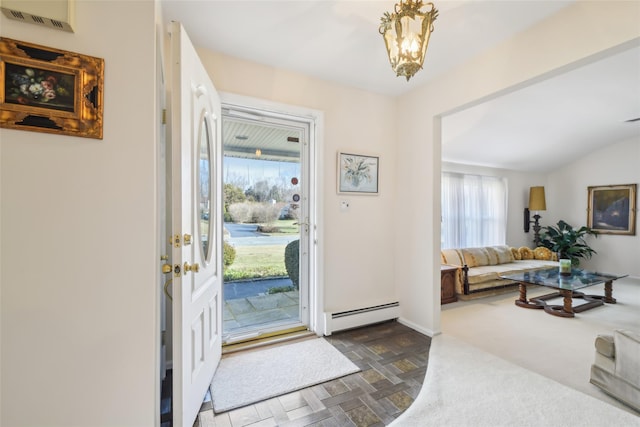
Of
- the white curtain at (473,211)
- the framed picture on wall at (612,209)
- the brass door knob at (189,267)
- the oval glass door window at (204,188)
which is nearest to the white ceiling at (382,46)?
the oval glass door window at (204,188)

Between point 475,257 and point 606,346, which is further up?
point 475,257

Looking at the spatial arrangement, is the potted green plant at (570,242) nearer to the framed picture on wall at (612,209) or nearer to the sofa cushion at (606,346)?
the framed picture on wall at (612,209)

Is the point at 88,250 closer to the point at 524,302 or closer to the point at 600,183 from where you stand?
the point at 524,302

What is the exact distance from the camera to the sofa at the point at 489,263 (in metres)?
4.04

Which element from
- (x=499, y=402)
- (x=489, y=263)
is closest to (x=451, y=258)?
(x=489, y=263)

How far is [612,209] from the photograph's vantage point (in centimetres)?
564

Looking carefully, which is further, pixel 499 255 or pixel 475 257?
pixel 499 255

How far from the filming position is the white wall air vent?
38.2 inches

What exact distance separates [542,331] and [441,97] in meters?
2.75

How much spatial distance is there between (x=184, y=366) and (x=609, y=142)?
324 inches

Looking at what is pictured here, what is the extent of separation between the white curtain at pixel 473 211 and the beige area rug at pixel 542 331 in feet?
4.84

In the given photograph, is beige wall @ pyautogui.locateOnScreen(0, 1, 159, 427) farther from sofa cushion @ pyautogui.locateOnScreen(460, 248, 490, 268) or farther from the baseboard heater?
sofa cushion @ pyautogui.locateOnScreen(460, 248, 490, 268)

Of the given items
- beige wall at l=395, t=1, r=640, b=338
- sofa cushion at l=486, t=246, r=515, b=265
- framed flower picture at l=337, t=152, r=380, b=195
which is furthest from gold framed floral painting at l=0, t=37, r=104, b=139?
sofa cushion at l=486, t=246, r=515, b=265

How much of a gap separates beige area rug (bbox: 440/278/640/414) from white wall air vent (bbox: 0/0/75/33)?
3560 millimetres
